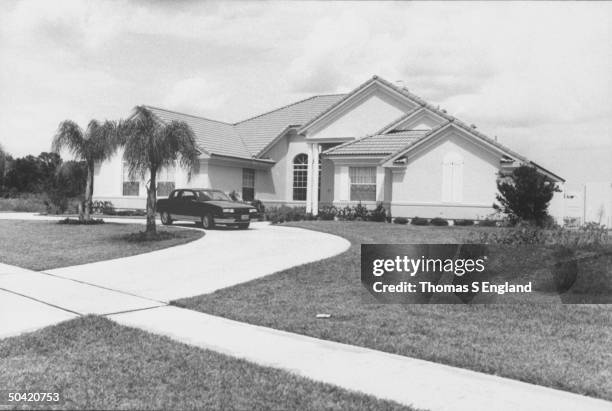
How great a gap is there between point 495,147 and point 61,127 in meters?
17.3

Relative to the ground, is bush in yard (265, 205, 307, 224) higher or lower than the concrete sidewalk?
higher

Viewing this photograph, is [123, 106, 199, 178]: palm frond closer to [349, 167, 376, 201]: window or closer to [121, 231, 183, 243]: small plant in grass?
[121, 231, 183, 243]: small plant in grass

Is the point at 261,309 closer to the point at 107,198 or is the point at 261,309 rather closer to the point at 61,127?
the point at 61,127

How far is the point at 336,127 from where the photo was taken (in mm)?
29594

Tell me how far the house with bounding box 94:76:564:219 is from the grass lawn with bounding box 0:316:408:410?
45.2ft

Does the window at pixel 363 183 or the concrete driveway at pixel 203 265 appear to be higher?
the window at pixel 363 183

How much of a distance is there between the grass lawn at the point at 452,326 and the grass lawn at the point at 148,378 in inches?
63.5

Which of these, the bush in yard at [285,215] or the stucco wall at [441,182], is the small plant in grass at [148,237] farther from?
the stucco wall at [441,182]

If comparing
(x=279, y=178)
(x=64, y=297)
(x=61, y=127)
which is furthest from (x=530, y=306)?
(x=279, y=178)

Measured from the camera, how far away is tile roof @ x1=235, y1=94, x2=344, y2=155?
111 ft

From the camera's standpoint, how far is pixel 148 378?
509cm

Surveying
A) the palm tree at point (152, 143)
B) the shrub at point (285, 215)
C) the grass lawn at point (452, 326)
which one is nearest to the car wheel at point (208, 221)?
the palm tree at point (152, 143)

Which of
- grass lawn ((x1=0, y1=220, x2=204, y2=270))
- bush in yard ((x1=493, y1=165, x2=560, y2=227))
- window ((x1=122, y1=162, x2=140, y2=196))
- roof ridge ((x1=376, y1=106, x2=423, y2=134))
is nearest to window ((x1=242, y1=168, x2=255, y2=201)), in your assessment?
window ((x1=122, y1=162, x2=140, y2=196))

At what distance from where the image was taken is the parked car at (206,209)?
20.5m
